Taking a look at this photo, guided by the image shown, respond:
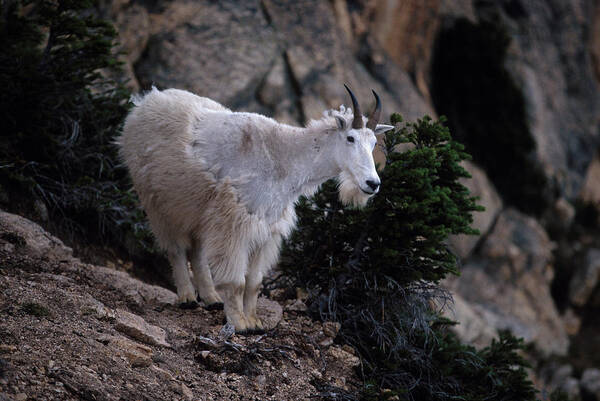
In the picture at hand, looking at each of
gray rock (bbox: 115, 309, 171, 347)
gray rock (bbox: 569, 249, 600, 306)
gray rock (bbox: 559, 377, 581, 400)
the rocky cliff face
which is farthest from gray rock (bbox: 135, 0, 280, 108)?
gray rock (bbox: 569, 249, 600, 306)

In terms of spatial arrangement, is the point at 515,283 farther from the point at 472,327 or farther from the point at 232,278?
the point at 232,278

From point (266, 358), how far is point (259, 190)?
1552mm

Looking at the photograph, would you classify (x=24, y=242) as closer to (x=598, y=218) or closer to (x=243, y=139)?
(x=243, y=139)

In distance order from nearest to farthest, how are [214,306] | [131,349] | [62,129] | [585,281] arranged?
[131,349]
[214,306]
[62,129]
[585,281]

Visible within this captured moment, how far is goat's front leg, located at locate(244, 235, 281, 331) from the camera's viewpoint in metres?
6.02

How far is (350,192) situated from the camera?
19.7 feet

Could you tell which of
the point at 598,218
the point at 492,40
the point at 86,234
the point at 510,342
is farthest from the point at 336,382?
the point at 598,218

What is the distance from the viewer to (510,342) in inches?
287

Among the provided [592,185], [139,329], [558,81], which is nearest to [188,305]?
[139,329]

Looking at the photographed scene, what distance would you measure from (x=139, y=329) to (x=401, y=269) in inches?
107

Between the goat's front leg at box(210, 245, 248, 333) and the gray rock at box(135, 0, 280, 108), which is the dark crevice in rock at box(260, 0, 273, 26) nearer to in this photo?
the gray rock at box(135, 0, 280, 108)

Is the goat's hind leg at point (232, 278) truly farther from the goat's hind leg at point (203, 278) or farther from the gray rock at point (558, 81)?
the gray rock at point (558, 81)

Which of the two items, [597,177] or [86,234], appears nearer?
[86,234]

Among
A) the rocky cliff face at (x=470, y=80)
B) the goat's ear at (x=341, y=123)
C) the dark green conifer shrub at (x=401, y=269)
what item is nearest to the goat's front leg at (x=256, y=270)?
the dark green conifer shrub at (x=401, y=269)
